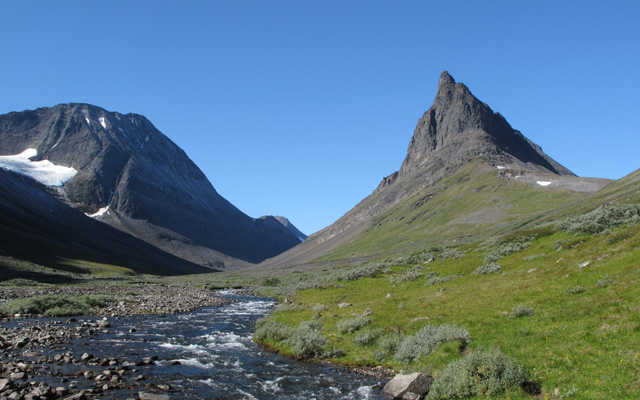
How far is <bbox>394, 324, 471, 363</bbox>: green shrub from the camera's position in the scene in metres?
20.2

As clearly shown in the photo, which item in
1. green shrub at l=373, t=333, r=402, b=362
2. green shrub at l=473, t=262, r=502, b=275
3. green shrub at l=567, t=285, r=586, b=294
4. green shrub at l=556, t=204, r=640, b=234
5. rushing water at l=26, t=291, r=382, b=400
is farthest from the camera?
green shrub at l=556, t=204, r=640, b=234

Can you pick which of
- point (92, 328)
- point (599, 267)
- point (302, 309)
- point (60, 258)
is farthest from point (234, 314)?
point (60, 258)

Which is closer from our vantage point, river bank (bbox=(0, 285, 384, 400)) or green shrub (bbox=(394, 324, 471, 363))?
river bank (bbox=(0, 285, 384, 400))

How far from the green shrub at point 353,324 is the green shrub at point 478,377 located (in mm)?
11400

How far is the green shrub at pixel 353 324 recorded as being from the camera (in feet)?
90.9

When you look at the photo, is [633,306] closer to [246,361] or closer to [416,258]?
[246,361]

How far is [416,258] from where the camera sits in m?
70.8

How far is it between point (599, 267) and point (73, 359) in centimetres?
3262

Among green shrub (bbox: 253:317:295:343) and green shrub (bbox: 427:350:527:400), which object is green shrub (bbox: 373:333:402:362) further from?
green shrub (bbox: 253:317:295:343)

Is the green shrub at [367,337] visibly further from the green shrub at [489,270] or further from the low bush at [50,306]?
the low bush at [50,306]

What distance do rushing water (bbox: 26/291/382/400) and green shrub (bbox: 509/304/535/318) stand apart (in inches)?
346

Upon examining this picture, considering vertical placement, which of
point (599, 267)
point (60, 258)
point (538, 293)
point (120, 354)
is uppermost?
point (599, 267)

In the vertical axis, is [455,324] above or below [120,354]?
above

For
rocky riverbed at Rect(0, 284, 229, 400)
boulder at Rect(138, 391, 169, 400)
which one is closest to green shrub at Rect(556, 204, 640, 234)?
boulder at Rect(138, 391, 169, 400)
